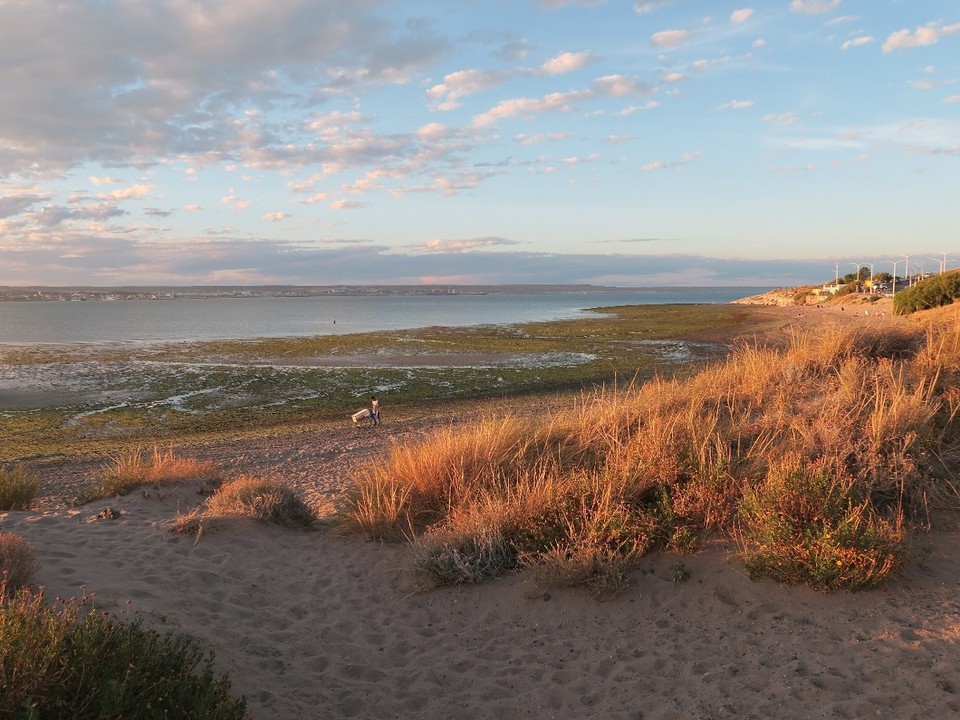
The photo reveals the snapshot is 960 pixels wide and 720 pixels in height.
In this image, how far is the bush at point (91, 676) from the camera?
3125 mm

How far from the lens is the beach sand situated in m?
4.06

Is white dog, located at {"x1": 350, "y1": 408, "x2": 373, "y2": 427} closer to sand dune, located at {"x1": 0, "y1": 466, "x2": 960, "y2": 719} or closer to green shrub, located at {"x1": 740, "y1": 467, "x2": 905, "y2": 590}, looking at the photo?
sand dune, located at {"x1": 0, "y1": 466, "x2": 960, "y2": 719}

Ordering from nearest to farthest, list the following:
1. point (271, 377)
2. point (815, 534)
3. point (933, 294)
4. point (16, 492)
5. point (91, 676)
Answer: point (91, 676) → point (815, 534) → point (16, 492) → point (271, 377) → point (933, 294)

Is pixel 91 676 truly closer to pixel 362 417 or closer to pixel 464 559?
pixel 464 559

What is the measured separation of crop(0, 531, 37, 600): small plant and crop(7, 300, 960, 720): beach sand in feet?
0.86

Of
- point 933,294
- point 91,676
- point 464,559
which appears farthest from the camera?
point 933,294

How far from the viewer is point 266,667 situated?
15.8 feet

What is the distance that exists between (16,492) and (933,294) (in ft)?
128

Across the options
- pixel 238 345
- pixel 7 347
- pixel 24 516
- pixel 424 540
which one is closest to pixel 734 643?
pixel 424 540

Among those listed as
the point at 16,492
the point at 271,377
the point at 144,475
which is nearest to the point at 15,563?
the point at 16,492

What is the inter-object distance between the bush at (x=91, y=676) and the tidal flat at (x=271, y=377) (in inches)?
256

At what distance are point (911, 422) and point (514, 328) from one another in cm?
5291

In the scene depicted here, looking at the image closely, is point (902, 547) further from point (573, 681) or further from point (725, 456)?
point (573, 681)

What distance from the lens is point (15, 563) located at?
201 inches
